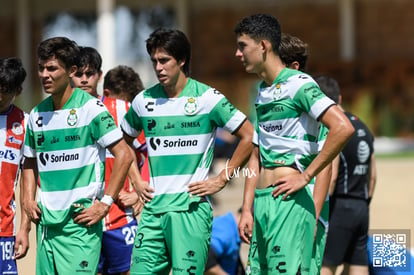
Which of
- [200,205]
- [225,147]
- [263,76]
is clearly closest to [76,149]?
[200,205]

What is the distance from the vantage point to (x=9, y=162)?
5.49 meters

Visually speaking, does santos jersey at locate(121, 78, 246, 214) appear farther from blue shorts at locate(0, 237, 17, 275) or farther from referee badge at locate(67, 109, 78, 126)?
blue shorts at locate(0, 237, 17, 275)

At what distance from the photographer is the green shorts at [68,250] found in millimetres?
4977

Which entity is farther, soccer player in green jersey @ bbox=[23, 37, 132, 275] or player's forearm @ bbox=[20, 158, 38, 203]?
player's forearm @ bbox=[20, 158, 38, 203]

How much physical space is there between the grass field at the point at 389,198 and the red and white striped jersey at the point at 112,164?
307 centimetres

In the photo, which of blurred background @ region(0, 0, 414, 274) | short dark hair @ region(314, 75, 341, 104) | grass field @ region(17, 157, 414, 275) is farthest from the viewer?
blurred background @ region(0, 0, 414, 274)

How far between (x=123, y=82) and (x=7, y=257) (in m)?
1.93

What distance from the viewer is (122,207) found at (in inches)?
243

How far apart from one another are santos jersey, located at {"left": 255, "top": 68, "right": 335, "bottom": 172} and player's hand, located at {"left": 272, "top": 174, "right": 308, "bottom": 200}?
0.14 m

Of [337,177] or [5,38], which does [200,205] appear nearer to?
[337,177]

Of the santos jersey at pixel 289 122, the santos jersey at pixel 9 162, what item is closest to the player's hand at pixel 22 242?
the santos jersey at pixel 9 162

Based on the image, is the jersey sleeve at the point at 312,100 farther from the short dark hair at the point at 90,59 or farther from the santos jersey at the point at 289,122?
the short dark hair at the point at 90,59

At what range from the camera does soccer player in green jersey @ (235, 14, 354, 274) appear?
15.6 ft
